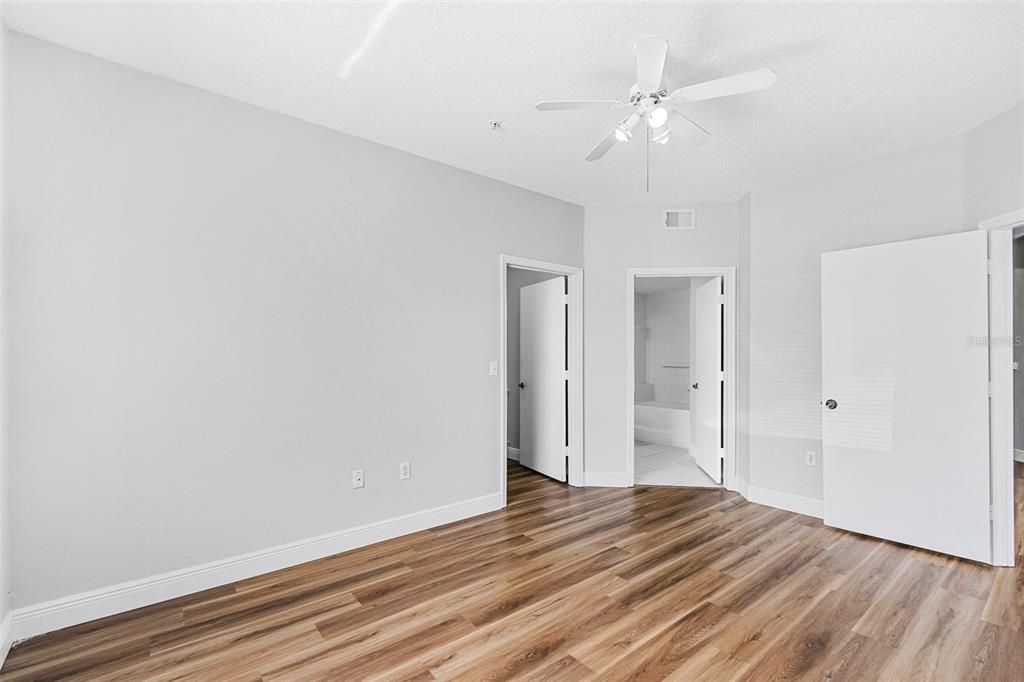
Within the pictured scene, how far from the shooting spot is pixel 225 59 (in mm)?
2281

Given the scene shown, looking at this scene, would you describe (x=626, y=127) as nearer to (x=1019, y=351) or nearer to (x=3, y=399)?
(x=3, y=399)

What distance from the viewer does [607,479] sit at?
4414 millimetres

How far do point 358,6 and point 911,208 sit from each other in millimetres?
3706

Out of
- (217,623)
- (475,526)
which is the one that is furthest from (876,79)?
(217,623)

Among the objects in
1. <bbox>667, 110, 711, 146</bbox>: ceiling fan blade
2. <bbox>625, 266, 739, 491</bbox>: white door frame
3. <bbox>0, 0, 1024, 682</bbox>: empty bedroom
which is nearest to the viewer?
<bbox>0, 0, 1024, 682</bbox>: empty bedroom

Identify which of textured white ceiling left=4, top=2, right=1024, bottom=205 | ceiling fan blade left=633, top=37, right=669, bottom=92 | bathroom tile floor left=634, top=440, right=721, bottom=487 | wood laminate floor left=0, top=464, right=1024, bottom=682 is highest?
textured white ceiling left=4, top=2, right=1024, bottom=205

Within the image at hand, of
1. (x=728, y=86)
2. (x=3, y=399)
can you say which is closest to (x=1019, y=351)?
Result: (x=728, y=86)

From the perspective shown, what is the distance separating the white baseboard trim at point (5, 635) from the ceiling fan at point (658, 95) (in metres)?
3.20

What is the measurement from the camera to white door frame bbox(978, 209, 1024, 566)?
277 cm

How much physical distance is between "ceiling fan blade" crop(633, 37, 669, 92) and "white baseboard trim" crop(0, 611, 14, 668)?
3.54 meters

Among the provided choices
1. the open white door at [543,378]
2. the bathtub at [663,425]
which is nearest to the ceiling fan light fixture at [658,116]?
the open white door at [543,378]

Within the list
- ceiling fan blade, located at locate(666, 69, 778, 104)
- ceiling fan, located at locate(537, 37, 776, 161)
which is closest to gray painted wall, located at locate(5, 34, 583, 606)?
ceiling fan, located at locate(537, 37, 776, 161)

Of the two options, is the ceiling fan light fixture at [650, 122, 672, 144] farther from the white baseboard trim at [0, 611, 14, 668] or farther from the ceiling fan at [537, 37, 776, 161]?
the white baseboard trim at [0, 611, 14, 668]

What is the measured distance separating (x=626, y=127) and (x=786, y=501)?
330cm
